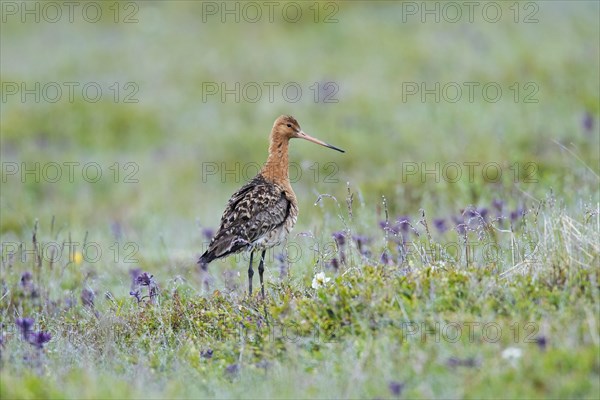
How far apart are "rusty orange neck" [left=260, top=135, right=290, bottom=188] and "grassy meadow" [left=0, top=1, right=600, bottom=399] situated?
0.75m

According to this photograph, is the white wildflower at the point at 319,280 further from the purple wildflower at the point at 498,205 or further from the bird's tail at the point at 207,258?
the purple wildflower at the point at 498,205

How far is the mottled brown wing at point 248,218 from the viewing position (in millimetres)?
7258

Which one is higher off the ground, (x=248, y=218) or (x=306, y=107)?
(x=306, y=107)

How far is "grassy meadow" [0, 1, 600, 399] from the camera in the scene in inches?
193

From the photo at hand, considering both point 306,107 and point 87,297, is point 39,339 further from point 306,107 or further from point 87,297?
point 306,107

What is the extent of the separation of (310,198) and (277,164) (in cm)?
372

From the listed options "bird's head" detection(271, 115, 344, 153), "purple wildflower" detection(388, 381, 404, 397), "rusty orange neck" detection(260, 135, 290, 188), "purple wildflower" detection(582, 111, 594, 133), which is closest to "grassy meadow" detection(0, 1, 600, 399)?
"purple wildflower" detection(388, 381, 404, 397)

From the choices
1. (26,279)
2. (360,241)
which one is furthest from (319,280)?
(26,279)

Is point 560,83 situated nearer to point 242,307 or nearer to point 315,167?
point 315,167

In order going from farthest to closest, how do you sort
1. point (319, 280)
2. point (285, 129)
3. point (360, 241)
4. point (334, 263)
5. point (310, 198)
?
point (310, 198), point (285, 129), point (360, 241), point (334, 263), point (319, 280)

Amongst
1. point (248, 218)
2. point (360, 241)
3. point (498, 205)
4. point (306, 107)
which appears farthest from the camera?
point (306, 107)

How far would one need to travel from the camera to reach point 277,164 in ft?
27.3

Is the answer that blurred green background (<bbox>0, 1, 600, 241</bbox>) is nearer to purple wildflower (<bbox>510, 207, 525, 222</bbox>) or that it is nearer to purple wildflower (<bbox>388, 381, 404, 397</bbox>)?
purple wildflower (<bbox>510, 207, 525, 222</bbox>)

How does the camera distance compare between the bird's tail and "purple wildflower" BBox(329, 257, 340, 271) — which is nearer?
"purple wildflower" BBox(329, 257, 340, 271)
